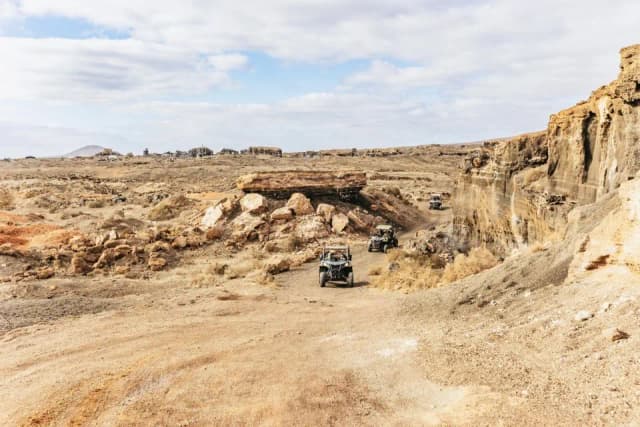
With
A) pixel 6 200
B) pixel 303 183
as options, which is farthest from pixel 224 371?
pixel 6 200

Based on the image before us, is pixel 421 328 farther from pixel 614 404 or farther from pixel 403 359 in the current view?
pixel 614 404

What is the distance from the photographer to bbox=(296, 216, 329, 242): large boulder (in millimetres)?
29922

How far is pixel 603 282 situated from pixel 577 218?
347 cm

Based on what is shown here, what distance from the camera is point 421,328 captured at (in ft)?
36.3

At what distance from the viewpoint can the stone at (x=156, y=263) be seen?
22.2 meters

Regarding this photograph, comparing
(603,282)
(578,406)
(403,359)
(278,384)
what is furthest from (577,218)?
(278,384)

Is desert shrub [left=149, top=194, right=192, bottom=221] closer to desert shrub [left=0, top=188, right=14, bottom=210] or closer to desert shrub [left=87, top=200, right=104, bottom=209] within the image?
desert shrub [left=87, top=200, right=104, bottom=209]

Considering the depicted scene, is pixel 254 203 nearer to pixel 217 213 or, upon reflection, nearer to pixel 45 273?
pixel 217 213

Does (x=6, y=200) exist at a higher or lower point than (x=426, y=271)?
higher

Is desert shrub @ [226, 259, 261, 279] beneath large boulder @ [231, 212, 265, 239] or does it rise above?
beneath

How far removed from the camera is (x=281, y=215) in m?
31.4

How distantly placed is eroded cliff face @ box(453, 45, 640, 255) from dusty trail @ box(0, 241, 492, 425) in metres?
6.39

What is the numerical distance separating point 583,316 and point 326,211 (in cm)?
2569

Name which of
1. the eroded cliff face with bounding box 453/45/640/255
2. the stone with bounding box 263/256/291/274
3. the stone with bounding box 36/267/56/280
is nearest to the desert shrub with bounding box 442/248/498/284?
the eroded cliff face with bounding box 453/45/640/255
